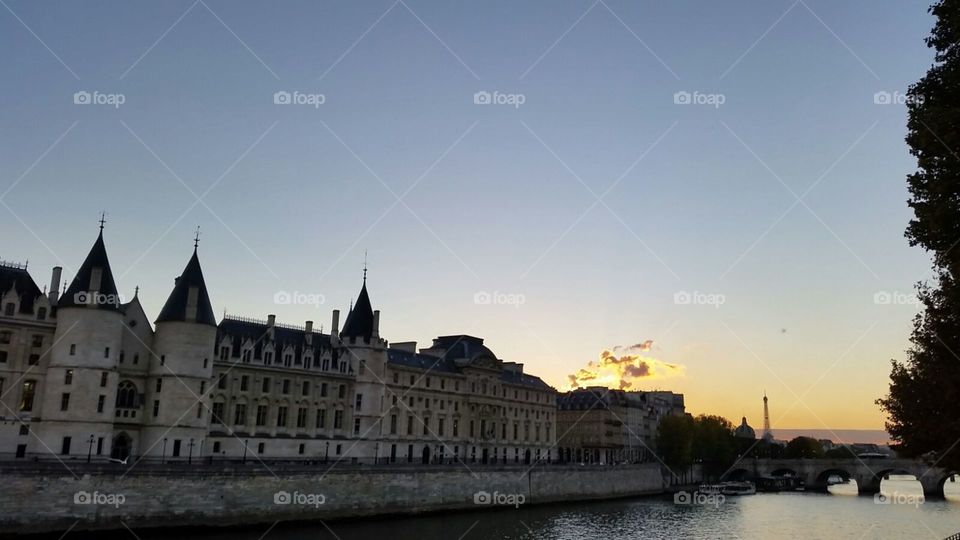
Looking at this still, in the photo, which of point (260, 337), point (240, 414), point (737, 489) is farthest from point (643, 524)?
point (737, 489)

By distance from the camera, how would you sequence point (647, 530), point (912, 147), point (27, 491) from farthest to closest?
point (647, 530) → point (27, 491) → point (912, 147)

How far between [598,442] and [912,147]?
11299 cm

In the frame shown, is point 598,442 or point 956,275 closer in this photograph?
point 956,275

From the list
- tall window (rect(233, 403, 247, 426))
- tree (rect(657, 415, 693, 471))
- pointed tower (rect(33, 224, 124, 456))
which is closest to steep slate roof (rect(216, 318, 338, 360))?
tall window (rect(233, 403, 247, 426))

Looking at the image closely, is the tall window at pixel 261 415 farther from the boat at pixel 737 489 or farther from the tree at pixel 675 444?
the boat at pixel 737 489

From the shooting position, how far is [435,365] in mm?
88688

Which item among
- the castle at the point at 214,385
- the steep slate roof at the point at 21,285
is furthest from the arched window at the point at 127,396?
the steep slate roof at the point at 21,285

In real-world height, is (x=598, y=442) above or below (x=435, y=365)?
below

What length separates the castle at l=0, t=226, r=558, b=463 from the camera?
5231cm

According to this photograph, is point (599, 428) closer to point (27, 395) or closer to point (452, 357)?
point (452, 357)

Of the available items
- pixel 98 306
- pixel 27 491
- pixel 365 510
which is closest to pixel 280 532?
A: pixel 365 510

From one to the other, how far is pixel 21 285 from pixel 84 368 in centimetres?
812

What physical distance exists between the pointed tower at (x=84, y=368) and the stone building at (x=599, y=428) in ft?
279

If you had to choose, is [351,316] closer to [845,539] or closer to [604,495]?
[604,495]
